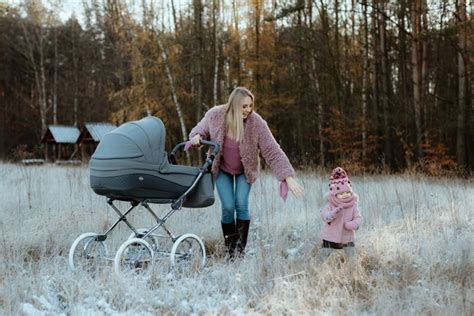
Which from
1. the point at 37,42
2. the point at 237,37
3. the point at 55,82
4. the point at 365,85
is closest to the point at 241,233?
the point at 365,85

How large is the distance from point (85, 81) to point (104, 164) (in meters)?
26.5

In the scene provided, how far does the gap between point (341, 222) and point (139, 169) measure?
63.4 inches

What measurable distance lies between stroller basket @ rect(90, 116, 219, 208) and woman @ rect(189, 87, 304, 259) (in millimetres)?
493

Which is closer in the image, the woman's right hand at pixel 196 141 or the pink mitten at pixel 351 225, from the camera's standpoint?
the pink mitten at pixel 351 225

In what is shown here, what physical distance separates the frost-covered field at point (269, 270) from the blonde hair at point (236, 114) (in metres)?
0.99

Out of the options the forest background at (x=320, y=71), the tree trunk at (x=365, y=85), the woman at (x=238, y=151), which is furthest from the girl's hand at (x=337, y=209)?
the tree trunk at (x=365, y=85)

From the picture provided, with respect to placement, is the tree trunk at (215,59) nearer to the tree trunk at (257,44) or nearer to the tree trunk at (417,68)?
the tree trunk at (257,44)

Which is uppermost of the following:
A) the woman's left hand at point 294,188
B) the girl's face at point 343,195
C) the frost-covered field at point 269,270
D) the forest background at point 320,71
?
the forest background at point 320,71

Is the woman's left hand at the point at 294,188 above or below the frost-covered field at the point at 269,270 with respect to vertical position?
above

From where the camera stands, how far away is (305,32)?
17766 millimetres

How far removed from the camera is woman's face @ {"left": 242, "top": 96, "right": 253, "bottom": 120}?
434cm

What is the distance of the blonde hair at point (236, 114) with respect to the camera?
432 centimetres

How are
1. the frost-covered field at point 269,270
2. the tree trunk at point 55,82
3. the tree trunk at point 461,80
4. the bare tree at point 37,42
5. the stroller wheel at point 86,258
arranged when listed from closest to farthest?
1. the frost-covered field at point 269,270
2. the stroller wheel at point 86,258
3. the tree trunk at point 461,80
4. the bare tree at point 37,42
5. the tree trunk at point 55,82

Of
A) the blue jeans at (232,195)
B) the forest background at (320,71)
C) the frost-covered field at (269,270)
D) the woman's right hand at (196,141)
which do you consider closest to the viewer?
the frost-covered field at (269,270)
